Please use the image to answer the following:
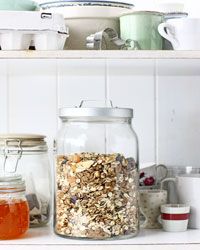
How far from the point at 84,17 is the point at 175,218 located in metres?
0.45

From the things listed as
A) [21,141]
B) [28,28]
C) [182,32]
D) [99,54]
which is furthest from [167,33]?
[21,141]

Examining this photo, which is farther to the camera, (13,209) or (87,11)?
(87,11)

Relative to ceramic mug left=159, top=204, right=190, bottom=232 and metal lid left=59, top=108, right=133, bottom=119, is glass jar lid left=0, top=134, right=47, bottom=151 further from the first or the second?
ceramic mug left=159, top=204, right=190, bottom=232

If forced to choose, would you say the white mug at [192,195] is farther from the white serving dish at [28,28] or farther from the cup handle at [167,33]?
the white serving dish at [28,28]

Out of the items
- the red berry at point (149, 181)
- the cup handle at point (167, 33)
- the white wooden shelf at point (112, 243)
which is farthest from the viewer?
the red berry at point (149, 181)

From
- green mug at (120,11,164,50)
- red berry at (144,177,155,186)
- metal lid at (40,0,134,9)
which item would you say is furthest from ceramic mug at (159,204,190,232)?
metal lid at (40,0,134,9)

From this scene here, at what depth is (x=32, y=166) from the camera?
1337mm

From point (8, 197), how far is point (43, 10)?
0.40m

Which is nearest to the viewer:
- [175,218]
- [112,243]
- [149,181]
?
[112,243]

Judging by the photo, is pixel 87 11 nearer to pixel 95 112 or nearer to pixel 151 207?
pixel 95 112

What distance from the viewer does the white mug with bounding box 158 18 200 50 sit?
121 cm

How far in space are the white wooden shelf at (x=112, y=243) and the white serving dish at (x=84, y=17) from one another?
404 mm

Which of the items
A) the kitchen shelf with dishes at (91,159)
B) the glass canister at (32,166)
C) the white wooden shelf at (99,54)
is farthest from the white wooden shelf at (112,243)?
the white wooden shelf at (99,54)

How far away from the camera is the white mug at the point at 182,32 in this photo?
1.21m
